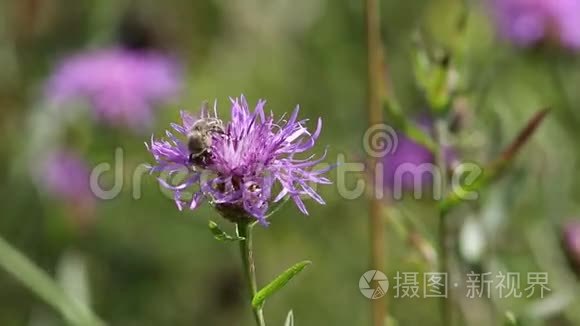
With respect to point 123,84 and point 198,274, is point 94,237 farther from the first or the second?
point 123,84

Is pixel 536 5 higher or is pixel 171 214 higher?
pixel 536 5

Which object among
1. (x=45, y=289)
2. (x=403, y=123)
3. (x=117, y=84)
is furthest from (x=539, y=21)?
(x=45, y=289)

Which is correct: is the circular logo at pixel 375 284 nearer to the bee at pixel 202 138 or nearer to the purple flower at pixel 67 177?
the bee at pixel 202 138

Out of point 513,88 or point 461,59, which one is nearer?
point 461,59


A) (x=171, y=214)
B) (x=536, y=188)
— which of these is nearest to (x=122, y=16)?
(x=171, y=214)

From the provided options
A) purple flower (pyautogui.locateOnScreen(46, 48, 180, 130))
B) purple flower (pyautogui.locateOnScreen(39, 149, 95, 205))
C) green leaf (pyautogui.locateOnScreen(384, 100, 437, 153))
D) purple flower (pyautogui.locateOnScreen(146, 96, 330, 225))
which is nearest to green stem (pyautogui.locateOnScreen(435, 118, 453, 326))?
green leaf (pyautogui.locateOnScreen(384, 100, 437, 153))

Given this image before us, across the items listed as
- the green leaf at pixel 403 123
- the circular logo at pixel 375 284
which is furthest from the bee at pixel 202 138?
the circular logo at pixel 375 284

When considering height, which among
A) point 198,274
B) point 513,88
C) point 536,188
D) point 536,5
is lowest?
point 198,274
